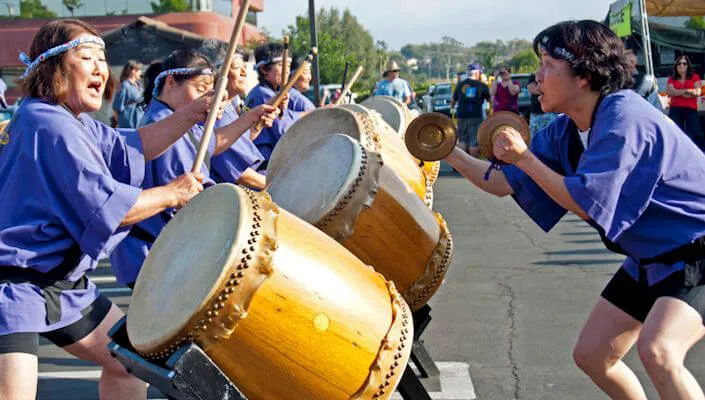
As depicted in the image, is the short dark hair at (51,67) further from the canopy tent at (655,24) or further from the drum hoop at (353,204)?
the canopy tent at (655,24)

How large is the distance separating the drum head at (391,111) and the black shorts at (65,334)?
4.43m

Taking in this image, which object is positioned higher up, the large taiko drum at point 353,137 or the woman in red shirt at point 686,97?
the large taiko drum at point 353,137

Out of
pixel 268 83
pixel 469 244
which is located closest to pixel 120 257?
pixel 268 83

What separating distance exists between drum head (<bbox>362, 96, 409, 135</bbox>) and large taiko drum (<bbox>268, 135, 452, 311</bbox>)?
3613mm

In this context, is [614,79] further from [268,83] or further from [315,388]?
[268,83]

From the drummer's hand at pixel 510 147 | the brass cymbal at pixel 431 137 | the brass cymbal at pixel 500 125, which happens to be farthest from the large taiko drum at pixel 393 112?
the drummer's hand at pixel 510 147

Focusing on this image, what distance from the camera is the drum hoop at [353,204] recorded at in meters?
3.36

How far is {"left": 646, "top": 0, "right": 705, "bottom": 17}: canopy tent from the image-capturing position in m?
14.1

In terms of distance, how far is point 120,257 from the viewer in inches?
146

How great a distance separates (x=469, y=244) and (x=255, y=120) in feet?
13.9

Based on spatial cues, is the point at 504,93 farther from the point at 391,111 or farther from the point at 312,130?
the point at 312,130

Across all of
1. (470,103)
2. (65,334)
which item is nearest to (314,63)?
(470,103)

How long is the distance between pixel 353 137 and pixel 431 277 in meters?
0.86

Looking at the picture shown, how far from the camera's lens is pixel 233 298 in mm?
2521
